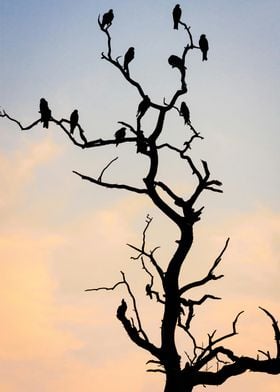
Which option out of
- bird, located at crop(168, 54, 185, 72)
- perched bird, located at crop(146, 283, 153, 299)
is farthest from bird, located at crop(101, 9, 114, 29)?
perched bird, located at crop(146, 283, 153, 299)

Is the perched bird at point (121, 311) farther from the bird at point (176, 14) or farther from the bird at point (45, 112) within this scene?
the bird at point (176, 14)

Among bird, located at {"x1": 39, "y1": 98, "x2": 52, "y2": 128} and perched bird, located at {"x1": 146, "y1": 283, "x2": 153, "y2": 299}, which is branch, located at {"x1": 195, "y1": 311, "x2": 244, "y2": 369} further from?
bird, located at {"x1": 39, "y1": 98, "x2": 52, "y2": 128}

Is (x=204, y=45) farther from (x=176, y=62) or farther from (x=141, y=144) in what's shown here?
(x=141, y=144)

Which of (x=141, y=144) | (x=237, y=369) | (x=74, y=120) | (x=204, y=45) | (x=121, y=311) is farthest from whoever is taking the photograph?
(x=204, y=45)

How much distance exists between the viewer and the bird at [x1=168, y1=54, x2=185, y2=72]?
10.2m

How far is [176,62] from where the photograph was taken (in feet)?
36.6

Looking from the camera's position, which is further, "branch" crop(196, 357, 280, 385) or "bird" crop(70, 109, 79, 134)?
"bird" crop(70, 109, 79, 134)

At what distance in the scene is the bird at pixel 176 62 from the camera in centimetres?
1015

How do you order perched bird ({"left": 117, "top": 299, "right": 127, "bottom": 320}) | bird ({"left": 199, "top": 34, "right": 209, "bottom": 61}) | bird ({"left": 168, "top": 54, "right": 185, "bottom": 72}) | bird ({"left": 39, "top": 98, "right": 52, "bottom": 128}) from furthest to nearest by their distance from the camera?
bird ({"left": 199, "top": 34, "right": 209, "bottom": 61}), bird ({"left": 168, "top": 54, "right": 185, "bottom": 72}), bird ({"left": 39, "top": 98, "right": 52, "bottom": 128}), perched bird ({"left": 117, "top": 299, "right": 127, "bottom": 320})

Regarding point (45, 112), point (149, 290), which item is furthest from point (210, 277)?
point (45, 112)

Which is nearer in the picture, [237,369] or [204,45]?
[237,369]

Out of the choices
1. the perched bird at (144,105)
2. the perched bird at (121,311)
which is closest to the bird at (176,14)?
the perched bird at (144,105)

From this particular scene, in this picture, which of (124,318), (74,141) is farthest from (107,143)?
(124,318)

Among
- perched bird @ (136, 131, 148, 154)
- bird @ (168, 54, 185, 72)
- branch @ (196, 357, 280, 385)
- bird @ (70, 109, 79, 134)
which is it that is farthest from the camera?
bird @ (168, 54, 185, 72)
